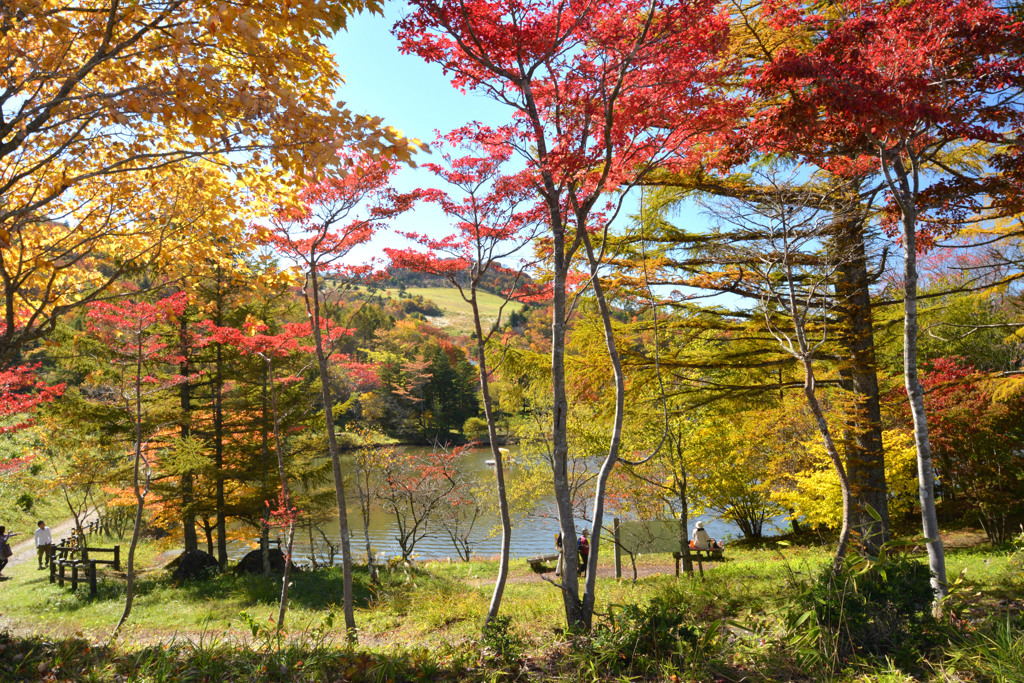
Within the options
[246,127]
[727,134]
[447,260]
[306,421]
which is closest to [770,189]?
[727,134]

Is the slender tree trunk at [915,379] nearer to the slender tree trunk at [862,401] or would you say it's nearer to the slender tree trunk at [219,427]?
the slender tree trunk at [862,401]

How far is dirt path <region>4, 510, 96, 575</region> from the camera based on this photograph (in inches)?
604

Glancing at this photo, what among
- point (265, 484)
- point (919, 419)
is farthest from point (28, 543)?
point (919, 419)

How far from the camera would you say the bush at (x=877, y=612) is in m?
3.63

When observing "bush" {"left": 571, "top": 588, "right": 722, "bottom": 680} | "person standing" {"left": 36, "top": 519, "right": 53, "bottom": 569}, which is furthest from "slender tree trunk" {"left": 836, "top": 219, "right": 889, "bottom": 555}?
"person standing" {"left": 36, "top": 519, "right": 53, "bottom": 569}

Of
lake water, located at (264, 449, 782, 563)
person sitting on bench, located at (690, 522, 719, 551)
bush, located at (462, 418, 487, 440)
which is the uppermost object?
bush, located at (462, 418, 487, 440)

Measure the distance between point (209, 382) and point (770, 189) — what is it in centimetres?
1344

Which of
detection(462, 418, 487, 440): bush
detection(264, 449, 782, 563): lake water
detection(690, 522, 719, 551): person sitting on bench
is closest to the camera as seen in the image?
detection(690, 522, 719, 551): person sitting on bench

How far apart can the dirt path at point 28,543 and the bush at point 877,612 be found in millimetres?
18620

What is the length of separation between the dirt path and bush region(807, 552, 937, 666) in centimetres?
1862

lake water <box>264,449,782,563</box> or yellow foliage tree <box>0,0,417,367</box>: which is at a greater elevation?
yellow foliage tree <box>0,0,417,367</box>

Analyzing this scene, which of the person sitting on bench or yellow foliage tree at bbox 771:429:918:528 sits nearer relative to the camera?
yellow foliage tree at bbox 771:429:918:528

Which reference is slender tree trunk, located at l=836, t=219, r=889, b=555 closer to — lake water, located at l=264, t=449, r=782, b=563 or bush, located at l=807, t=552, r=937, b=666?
bush, located at l=807, t=552, r=937, b=666

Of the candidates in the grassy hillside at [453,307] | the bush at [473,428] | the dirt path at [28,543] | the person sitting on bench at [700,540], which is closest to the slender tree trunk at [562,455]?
the person sitting on bench at [700,540]
